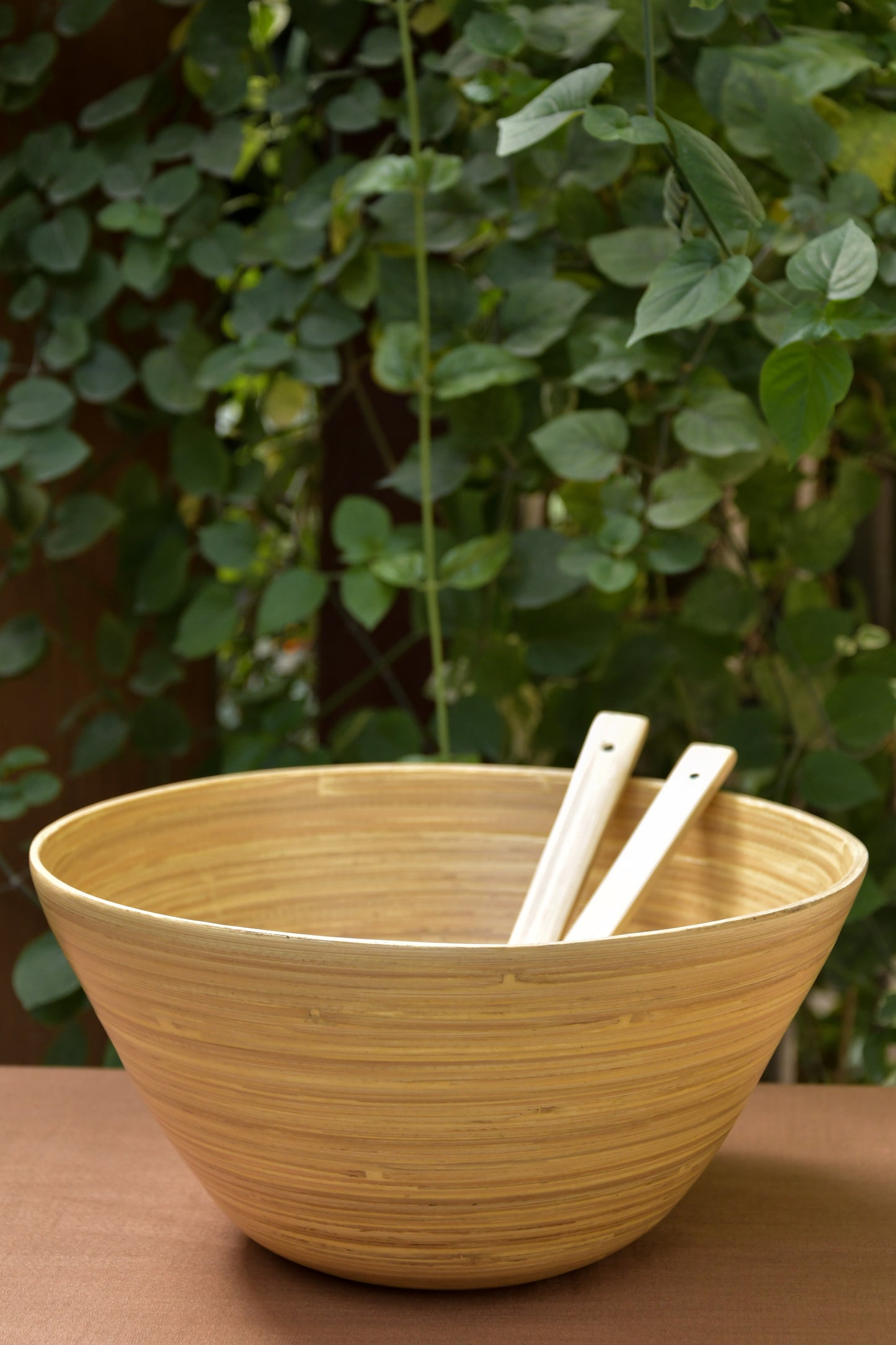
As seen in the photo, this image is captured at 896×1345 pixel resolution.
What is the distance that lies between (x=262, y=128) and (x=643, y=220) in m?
0.32

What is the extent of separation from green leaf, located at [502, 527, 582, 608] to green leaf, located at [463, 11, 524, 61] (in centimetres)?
22

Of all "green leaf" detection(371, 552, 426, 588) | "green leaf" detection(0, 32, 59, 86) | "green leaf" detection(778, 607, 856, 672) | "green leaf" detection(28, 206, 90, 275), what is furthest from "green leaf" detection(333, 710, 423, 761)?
"green leaf" detection(0, 32, 59, 86)

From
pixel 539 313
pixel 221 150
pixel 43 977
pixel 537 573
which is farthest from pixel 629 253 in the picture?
pixel 43 977

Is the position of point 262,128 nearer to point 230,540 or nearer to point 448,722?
point 230,540

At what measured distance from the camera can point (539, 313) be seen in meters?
0.61

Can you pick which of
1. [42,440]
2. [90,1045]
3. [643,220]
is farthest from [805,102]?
[90,1045]

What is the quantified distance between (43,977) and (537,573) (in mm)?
354

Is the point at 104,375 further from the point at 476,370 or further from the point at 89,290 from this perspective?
the point at 476,370

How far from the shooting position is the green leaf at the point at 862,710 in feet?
2.06

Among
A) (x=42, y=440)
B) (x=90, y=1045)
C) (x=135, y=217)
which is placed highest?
(x=135, y=217)

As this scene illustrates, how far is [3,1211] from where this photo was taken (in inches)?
15.8

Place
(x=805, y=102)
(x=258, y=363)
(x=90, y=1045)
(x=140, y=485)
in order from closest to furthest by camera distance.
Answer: (x=805, y=102) < (x=258, y=363) < (x=140, y=485) < (x=90, y=1045)

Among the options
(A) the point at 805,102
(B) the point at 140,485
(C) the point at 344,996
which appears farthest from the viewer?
(B) the point at 140,485

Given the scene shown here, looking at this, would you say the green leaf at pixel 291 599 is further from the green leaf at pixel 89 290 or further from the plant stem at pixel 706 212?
the plant stem at pixel 706 212
